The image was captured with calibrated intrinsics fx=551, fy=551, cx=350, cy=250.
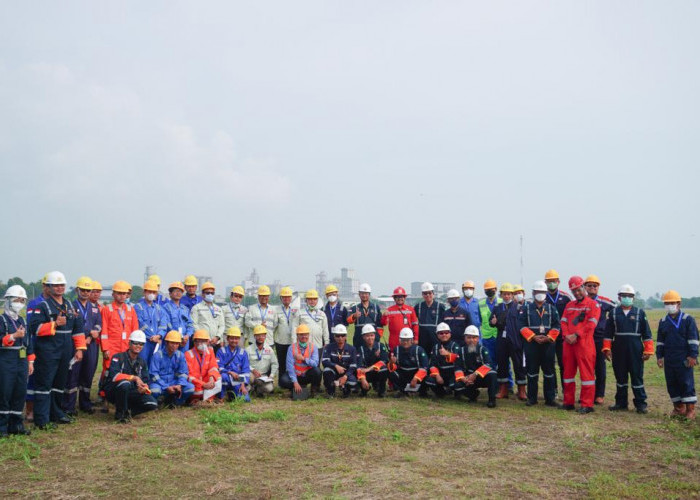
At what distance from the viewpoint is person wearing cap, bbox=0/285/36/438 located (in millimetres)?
7145

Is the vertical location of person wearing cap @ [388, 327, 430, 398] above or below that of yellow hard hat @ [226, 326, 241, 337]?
below

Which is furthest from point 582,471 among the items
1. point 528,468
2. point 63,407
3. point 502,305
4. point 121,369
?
point 63,407

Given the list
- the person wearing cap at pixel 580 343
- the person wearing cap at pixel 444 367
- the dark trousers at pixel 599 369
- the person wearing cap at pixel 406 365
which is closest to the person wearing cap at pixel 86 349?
the person wearing cap at pixel 406 365

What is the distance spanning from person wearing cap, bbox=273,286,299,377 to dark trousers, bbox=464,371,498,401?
3.66m

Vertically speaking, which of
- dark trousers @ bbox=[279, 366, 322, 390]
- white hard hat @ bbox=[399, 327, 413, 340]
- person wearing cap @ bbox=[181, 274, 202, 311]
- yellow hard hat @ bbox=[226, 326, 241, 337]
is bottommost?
dark trousers @ bbox=[279, 366, 322, 390]

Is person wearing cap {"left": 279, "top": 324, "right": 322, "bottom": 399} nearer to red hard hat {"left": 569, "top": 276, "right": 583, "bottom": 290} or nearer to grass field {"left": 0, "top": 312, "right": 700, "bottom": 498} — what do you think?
grass field {"left": 0, "top": 312, "right": 700, "bottom": 498}

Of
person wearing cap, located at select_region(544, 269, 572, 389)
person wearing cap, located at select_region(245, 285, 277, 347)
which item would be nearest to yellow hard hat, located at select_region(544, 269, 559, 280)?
person wearing cap, located at select_region(544, 269, 572, 389)

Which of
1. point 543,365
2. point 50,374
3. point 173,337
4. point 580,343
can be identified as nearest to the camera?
point 50,374

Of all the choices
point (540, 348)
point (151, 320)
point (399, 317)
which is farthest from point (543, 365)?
point (151, 320)

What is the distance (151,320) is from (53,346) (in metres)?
2.10

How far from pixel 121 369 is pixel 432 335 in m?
5.82

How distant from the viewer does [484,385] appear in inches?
393

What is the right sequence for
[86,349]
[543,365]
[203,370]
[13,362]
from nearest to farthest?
[13,362]
[86,349]
[203,370]
[543,365]

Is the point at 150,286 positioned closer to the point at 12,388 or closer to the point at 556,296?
the point at 12,388
